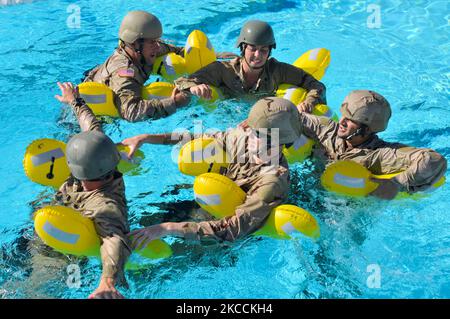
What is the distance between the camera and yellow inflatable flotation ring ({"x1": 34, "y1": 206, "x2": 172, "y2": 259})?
519 cm

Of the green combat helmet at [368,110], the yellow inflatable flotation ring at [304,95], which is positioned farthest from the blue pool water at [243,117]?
the green combat helmet at [368,110]

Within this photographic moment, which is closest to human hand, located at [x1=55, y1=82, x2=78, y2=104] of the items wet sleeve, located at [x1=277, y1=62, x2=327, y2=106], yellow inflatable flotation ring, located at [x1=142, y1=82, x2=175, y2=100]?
yellow inflatable flotation ring, located at [x1=142, y1=82, x2=175, y2=100]

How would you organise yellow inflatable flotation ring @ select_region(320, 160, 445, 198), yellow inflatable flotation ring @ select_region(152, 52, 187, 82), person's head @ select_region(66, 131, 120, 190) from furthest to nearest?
1. yellow inflatable flotation ring @ select_region(152, 52, 187, 82)
2. yellow inflatable flotation ring @ select_region(320, 160, 445, 198)
3. person's head @ select_region(66, 131, 120, 190)

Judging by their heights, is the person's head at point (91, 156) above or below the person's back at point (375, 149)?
above

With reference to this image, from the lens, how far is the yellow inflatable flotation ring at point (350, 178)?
6410 millimetres

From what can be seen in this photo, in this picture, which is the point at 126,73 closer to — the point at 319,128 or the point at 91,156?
the point at 319,128

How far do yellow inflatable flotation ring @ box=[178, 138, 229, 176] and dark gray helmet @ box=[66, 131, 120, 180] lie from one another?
1104 mm

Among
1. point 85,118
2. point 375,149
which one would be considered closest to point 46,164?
point 85,118

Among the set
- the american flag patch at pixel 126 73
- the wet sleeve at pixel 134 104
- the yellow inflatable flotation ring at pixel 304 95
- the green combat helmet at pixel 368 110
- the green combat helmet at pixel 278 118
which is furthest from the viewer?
the american flag patch at pixel 126 73

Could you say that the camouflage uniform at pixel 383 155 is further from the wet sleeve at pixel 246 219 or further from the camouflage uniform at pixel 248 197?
the wet sleeve at pixel 246 219

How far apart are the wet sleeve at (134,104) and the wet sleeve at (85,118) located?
98cm

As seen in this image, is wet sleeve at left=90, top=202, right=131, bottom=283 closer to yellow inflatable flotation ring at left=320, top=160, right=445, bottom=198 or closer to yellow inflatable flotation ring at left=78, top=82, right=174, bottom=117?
yellow inflatable flotation ring at left=320, top=160, right=445, bottom=198
